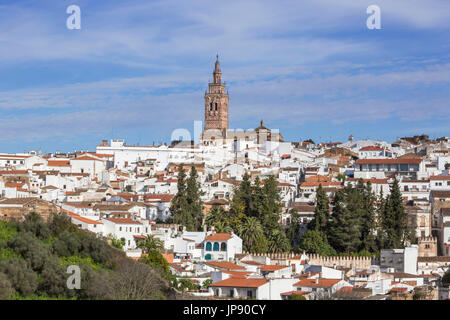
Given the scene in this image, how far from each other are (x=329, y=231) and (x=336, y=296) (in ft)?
50.2

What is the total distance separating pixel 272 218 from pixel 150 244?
9336 millimetres

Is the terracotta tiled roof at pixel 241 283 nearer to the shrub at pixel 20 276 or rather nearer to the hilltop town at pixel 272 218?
the hilltop town at pixel 272 218

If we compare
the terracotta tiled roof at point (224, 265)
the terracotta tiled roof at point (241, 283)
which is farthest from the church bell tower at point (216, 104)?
the terracotta tiled roof at point (241, 283)

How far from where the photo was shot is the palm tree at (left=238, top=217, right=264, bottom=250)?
46.7 m

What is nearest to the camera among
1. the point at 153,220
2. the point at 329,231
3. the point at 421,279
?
the point at 421,279

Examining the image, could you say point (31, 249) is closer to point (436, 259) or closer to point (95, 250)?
point (95, 250)

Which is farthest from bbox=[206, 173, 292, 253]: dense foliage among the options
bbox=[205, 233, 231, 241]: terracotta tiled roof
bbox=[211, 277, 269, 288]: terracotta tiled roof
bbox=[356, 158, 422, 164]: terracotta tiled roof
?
bbox=[356, 158, 422, 164]: terracotta tiled roof

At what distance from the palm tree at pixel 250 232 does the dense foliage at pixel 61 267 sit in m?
13.6

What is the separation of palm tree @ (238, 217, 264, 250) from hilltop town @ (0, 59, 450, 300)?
57 mm

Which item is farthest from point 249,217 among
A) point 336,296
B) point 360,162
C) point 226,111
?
point 226,111

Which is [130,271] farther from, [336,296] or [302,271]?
[302,271]

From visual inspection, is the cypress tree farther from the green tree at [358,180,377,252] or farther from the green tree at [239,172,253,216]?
the green tree at [358,180,377,252]

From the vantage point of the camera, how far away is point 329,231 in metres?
47.6

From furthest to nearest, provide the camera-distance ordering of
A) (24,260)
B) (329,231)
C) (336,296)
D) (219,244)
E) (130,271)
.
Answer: (329,231), (219,244), (336,296), (130,271), (24,260)
